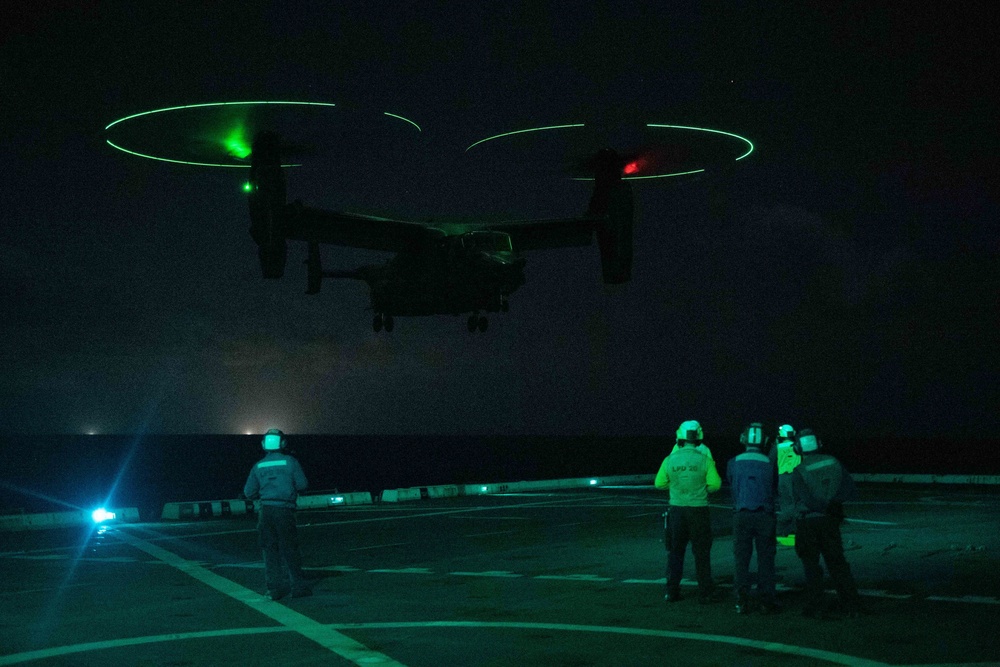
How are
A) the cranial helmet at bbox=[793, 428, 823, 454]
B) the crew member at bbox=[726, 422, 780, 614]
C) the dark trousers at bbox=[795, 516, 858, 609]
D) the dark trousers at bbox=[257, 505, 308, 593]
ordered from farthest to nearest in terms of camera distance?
the dark trousers at bbox=[257, 505, 308, 593], the crew member at bbox=[726, 422, 780, 614], the cranial helmet at bbox=[793, 428, 823, 454], the dark trousers at bbox=[795, 516, 858, 609]

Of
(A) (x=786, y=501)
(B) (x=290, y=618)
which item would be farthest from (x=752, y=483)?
(B) (x=290, y=618)

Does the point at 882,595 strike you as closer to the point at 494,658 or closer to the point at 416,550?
the point at 494,658

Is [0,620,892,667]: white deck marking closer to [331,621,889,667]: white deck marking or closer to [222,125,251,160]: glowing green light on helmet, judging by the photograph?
[331,621,889,667]: white deck marking

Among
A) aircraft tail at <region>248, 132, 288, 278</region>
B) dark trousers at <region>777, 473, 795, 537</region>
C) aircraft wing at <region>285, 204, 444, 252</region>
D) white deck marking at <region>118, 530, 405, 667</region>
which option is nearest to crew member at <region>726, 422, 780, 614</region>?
dark trousers at <region>777, 473, 795, 537</region>

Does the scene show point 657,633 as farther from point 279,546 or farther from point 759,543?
point 279,546

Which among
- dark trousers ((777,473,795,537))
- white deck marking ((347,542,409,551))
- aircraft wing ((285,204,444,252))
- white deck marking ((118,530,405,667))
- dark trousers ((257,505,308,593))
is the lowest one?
white deck marking ((347,542,409,551))

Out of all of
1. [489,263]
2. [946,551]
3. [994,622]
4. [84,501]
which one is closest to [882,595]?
[994,622]
